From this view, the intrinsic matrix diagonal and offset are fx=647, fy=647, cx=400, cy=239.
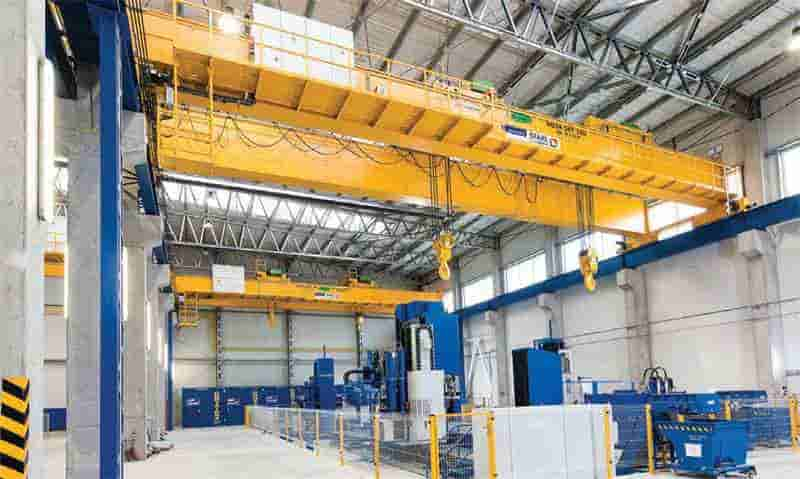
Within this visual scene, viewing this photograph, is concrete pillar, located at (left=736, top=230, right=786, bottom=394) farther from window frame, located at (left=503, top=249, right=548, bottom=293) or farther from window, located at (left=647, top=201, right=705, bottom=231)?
window frame, located at (left=503, top=249, right=548, bottom=293)

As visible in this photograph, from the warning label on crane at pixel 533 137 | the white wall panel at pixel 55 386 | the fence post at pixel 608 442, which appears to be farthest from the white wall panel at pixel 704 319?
the white wall panel at pixel 55 386

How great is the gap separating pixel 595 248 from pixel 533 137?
11.5 m

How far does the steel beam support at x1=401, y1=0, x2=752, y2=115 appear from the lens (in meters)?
14.3

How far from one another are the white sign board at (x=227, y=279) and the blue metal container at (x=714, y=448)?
762 inches

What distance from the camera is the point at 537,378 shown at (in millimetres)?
13180

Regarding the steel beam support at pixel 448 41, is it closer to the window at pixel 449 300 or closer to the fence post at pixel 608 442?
the fence post at pixel 608 442

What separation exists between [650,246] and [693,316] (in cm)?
279

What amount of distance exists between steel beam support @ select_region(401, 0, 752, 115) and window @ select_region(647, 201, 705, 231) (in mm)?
3738

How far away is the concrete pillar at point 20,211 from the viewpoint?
448 cm

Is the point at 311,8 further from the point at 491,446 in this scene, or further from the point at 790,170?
the point at 790,170

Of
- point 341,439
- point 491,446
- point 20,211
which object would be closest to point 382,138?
point 341,439

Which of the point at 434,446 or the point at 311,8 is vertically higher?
the point at 311,8

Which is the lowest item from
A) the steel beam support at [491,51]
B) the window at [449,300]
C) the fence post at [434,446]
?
the fence post at [434,446]

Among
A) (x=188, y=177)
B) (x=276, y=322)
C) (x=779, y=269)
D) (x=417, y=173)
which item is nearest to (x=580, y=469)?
(x=417, y=173)
